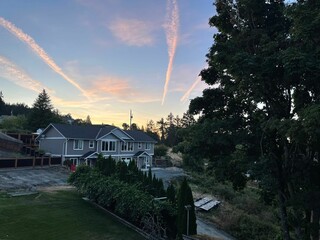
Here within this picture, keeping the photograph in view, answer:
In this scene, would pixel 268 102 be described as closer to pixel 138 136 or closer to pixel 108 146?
pixel 108 146

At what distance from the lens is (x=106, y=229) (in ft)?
57.1

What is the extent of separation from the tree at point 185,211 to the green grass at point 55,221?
2652 mm

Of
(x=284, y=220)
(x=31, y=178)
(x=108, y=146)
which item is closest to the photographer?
(x=284, y=220)

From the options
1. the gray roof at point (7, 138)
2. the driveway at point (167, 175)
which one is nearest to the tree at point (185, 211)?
the driveway at point (167, 175)

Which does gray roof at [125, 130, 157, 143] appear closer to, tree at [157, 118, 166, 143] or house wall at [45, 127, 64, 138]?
house wall at [45, 127, 64, 138]

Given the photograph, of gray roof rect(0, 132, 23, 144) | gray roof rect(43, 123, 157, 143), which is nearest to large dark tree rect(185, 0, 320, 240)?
gray roof rect(43, 123, 157, 143)

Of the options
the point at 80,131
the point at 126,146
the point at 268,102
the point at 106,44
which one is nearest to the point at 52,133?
the point at 80,131

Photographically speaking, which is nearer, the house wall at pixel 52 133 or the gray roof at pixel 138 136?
the house wall at pixel 52 133

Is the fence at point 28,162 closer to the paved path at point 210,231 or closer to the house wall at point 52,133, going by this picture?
the house wall at point 52,133

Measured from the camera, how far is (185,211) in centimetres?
1612

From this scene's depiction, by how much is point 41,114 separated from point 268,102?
55.7 metres

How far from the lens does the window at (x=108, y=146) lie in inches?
1954

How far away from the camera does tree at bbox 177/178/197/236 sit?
1588 centimetres

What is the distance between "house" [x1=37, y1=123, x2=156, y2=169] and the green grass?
21.2 metres
